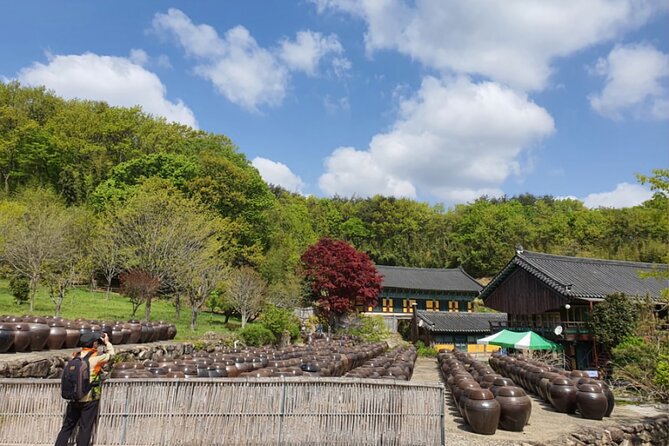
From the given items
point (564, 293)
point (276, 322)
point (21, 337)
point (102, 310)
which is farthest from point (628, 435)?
point (102, 310)

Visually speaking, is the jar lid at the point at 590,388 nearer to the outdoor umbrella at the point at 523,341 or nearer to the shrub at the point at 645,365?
the shrub at the point at 645,365

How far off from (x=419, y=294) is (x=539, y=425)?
30667 millimetres

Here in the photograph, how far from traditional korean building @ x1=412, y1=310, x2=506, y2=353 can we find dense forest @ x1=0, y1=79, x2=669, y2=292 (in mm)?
10637

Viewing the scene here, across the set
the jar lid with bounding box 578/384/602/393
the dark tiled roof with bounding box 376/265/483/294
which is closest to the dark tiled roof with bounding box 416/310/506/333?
the dark tiled roof with bounding box 376/265/483/294

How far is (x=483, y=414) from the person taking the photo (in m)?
8.38

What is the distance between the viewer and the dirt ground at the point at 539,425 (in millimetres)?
7992

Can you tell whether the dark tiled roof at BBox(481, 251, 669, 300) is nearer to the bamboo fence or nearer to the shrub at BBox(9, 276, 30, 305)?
the bamboo fence

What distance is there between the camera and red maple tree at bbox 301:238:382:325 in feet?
99.5

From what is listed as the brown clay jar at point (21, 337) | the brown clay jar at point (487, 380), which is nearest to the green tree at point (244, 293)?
the brown clay jar at point (21, 337)

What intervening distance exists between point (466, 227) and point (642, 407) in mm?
44287

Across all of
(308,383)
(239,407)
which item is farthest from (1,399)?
(308,383)

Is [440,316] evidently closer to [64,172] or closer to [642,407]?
[642,407]

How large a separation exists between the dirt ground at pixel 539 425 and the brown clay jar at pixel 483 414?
0.13 meters

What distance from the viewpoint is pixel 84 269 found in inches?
942
